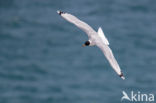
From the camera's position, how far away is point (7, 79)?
130ft

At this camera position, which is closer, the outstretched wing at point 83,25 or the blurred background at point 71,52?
the outstretched wing at point 83,25

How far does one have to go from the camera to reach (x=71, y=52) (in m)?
40.8

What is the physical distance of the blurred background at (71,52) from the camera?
38.5 meters

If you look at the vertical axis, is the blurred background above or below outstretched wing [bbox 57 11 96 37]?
above

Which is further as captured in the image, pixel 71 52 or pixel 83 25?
pixel 71 52

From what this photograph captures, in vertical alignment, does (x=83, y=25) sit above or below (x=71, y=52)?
below

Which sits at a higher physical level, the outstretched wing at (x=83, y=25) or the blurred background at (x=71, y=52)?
the blurred background at (x=71, y=52)

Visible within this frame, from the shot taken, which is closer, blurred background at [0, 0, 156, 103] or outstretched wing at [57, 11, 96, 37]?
outstretched wing at [57, 11, 96, 37]

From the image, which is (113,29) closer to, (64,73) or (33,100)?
(64,73)

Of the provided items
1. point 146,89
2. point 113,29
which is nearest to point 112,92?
point 146,89

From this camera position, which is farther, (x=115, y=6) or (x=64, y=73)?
(x=115, y=6)

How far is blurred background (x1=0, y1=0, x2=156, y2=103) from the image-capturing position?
3850cm

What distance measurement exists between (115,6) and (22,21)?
27.7ft

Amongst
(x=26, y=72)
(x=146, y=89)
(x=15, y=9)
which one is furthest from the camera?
(x=15, y=9)
